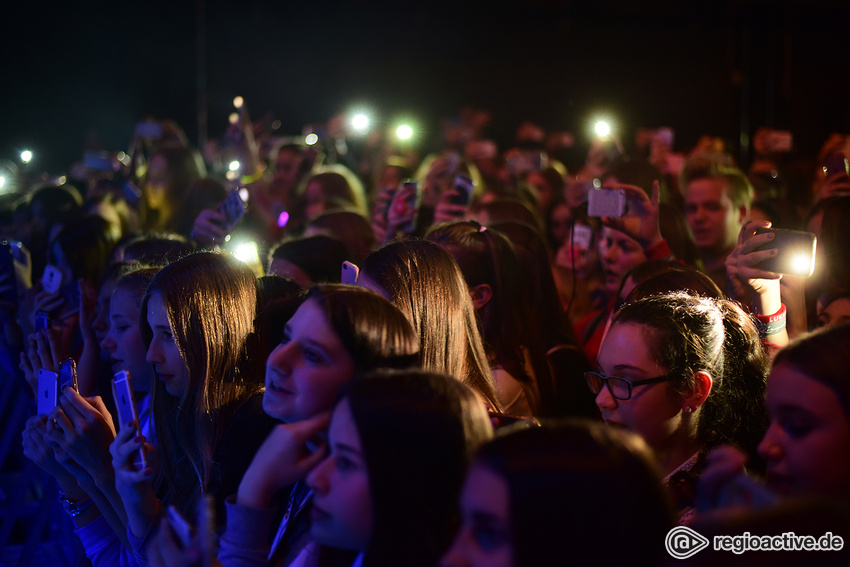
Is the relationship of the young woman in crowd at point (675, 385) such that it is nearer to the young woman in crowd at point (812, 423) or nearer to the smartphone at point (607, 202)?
the young woman in crowd at point (812, 423)

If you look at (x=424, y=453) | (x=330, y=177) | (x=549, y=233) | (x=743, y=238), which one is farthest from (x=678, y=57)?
(x=424, y=453)

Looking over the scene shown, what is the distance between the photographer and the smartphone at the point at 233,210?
11.7 ft

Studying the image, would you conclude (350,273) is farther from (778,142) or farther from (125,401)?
(778,142)

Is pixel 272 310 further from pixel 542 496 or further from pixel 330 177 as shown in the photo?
pixel 330 177

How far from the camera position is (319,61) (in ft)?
37.8

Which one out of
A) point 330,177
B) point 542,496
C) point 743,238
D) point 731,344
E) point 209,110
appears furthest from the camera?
point 209,110

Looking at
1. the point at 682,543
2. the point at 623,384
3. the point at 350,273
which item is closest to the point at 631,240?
the point at 350,273

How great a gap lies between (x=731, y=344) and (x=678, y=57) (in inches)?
434

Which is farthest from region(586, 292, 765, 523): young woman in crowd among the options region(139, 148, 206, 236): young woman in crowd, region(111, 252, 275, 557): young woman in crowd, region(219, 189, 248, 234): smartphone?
region(139, 148, 206, 236): young woman in crowd

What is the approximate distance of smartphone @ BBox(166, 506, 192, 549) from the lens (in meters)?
1.13

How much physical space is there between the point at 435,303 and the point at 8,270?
8.35 feet

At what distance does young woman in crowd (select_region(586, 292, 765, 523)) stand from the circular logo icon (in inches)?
30.7

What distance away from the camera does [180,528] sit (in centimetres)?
116

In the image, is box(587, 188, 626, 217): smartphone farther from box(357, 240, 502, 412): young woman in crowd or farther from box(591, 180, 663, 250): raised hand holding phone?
box(357, 240, 502, 412): young woman in crowd
